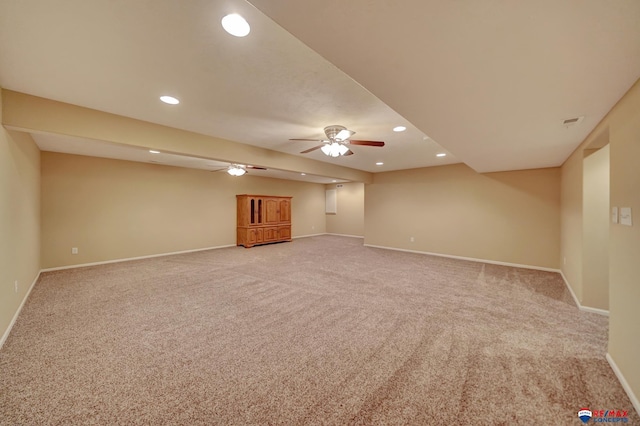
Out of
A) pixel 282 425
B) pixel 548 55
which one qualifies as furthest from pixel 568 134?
pixel 282 425

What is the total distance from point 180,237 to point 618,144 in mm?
8092

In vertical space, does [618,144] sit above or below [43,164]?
below

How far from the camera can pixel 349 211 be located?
1011 centimetres

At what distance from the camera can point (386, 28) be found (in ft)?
3.66

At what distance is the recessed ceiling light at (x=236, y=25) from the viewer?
1.42 meters

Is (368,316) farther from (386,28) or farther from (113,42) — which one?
(113,42)

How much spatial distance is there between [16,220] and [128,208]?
3.02 metres

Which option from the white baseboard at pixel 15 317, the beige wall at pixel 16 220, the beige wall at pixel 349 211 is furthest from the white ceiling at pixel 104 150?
the beige wall at pixel 349 211

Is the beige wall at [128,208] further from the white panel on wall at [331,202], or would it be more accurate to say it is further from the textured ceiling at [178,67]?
the textured ceiling at [178,67]

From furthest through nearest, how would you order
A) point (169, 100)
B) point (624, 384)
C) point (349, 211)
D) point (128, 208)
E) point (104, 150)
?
point (349, 211)
point (128, 208)
point (104, 150)
point (169, 100)
point (624, 384)

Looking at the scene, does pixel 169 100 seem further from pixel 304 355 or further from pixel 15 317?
pixel 15 317

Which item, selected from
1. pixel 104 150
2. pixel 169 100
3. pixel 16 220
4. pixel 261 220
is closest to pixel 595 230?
pixel 169 100

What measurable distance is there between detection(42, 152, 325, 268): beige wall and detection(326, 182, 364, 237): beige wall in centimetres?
372

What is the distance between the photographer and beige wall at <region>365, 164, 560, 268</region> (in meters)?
4.90
